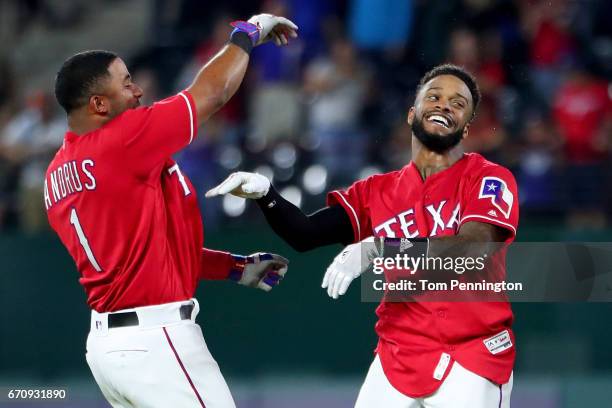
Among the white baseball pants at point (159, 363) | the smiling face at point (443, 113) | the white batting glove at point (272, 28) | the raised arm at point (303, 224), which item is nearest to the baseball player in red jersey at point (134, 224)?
the white baseball pants at point (159, 363)

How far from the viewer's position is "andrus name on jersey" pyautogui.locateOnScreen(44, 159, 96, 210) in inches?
165

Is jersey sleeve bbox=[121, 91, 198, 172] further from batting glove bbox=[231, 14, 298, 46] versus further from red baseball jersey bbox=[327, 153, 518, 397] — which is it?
red baseball jersey bbox=[327, 153, 518, 397]

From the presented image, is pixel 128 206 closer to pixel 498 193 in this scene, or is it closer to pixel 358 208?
pixel 358 208

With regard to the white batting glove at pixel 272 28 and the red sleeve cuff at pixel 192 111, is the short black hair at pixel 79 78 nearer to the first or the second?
the red sleeve cuff at pixel 192 111

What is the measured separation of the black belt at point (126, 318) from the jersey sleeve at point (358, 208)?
0.81 meters

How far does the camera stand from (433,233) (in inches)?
172

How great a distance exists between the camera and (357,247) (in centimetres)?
427

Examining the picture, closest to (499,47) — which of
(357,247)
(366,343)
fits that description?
(366,343)

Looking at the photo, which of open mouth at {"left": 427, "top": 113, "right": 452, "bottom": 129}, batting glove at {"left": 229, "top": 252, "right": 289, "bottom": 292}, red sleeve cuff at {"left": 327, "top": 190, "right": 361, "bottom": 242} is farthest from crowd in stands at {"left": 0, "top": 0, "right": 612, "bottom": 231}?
open mouth at {"left": 427, "top": 113, "right": 452, "bottom": 129}

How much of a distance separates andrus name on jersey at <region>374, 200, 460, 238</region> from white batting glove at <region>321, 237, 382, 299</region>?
0.63ft

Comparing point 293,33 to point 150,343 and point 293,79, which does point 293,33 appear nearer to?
point 150,343

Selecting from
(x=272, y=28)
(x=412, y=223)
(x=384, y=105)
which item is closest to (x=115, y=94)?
(x=272, y=28)

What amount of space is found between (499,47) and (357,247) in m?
4.45

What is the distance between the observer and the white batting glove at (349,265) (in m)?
4.19
